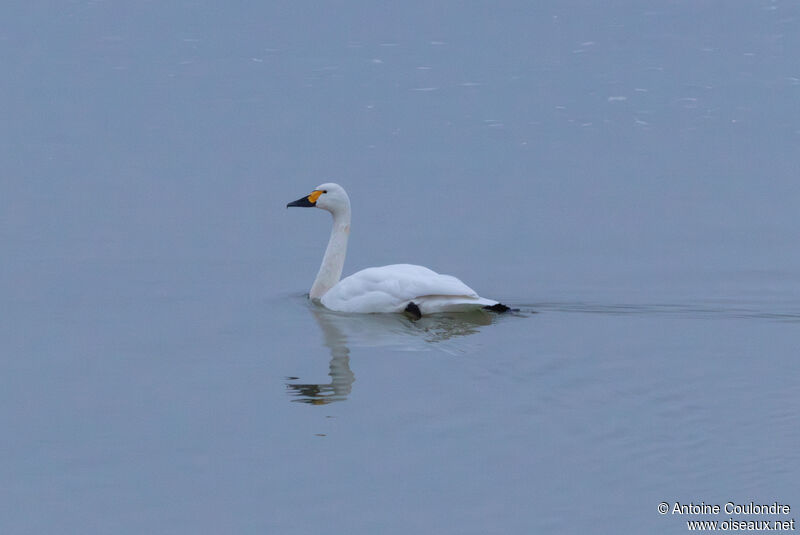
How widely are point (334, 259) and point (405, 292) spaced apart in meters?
1.98

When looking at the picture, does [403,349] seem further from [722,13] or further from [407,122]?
[722,13]

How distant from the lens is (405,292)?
14.0 m

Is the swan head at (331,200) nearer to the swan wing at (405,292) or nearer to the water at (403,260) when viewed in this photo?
the water at (403,260)

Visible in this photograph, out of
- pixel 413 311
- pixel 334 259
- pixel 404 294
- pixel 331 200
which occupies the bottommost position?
pixel 413 311

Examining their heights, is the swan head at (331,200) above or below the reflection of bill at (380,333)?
above

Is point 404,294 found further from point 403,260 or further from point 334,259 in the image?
point 403,260

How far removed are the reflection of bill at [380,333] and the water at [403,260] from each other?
0.06 metres

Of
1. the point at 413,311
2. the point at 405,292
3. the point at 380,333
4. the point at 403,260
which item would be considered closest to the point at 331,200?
the point at 403,260

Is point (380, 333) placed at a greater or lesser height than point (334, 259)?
lesser

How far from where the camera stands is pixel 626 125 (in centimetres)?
2703

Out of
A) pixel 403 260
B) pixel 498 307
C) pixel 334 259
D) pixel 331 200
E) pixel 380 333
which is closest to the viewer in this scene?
pixel 380 333

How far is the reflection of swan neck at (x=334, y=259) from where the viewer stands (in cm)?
1558

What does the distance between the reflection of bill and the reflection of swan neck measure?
48 centimetres

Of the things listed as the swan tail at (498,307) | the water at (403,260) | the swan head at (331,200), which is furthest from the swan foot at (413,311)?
the swan head at (331,200)
